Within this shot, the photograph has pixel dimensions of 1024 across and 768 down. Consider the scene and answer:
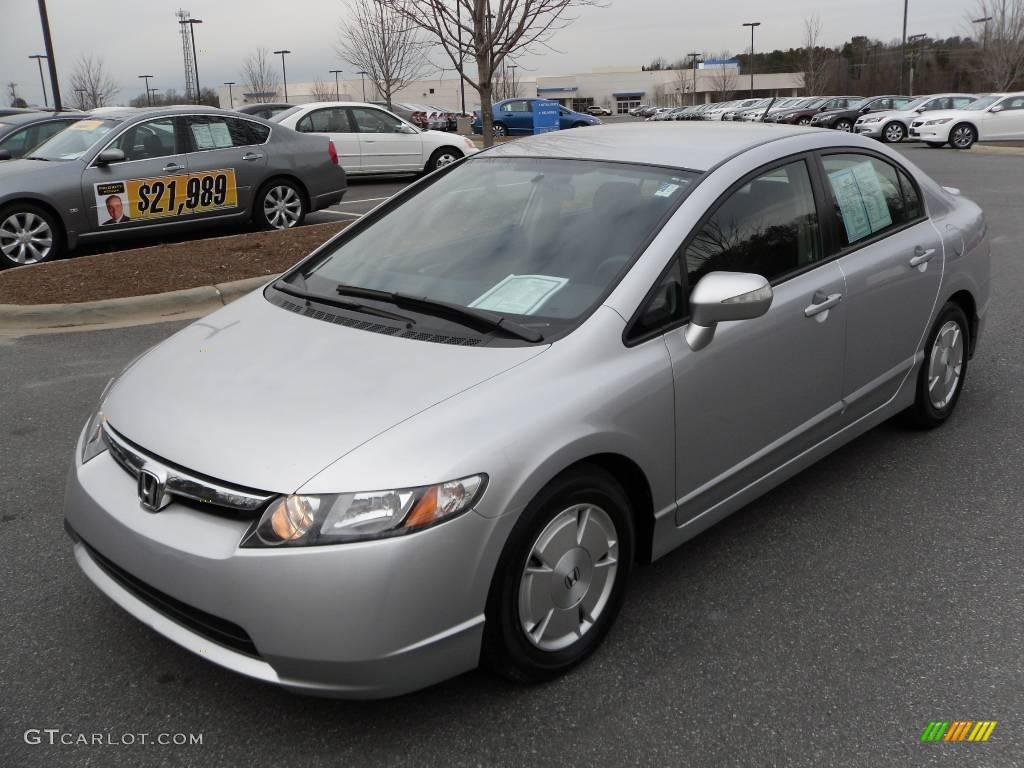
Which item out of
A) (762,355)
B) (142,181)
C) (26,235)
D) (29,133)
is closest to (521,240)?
(762,355)

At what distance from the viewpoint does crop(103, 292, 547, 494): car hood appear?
8.36 ft

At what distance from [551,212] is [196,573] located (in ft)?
6.14

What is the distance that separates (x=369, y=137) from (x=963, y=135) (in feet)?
63.4

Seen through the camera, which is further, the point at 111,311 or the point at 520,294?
the point at 111,311

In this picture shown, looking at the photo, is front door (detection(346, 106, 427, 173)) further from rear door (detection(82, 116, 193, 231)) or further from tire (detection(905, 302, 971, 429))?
tire (detection(905, 302, 971, 429))

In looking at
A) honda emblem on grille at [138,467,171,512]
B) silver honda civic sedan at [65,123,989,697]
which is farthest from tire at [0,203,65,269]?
honda emblem on grille at [138,467,171,512]

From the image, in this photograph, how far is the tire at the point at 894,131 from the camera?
31.0 m

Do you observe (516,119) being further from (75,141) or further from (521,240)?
(521,240)

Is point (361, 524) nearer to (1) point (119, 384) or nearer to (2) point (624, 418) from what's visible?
(2) point (624, 418)

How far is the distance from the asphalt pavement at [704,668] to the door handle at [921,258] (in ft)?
3.19

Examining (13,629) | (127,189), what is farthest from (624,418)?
(127,189)

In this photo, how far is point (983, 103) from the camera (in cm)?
2856

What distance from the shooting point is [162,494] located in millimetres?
2613

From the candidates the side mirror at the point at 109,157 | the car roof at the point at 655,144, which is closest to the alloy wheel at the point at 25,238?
the side mirror at the point at 109,157
